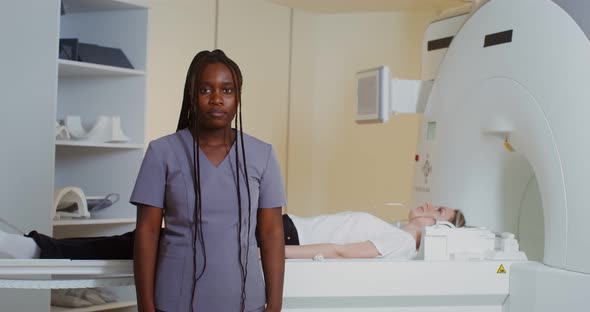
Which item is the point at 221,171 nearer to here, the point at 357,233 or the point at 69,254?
the point at 69,254

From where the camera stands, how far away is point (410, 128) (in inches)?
230

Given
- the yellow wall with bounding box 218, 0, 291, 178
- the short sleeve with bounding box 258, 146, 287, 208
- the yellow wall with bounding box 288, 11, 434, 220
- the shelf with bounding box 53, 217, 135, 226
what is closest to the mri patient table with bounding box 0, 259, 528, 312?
the short sleeve with bounding box 258, 146, 287, 208

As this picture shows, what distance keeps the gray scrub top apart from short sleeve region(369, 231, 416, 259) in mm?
1139

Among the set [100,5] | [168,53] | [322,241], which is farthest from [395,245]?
[168,53]

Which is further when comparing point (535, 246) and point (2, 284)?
point (535, 246)

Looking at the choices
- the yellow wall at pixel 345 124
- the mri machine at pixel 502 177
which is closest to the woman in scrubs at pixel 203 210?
the mri machine at pixel 502 177

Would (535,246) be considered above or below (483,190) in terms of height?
below

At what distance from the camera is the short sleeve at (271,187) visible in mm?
1903

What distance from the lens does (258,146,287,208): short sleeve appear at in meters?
1.90

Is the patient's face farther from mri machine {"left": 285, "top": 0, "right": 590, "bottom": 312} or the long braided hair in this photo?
the long braided hair

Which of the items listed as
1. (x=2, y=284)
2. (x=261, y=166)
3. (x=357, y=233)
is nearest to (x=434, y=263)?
(x=357, y=233)

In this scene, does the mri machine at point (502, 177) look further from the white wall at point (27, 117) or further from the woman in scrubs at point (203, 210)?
the white wall at point (27, 117)

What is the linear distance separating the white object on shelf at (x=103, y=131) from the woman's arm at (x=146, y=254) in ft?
6.55

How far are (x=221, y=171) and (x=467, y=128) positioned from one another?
1815 mm
